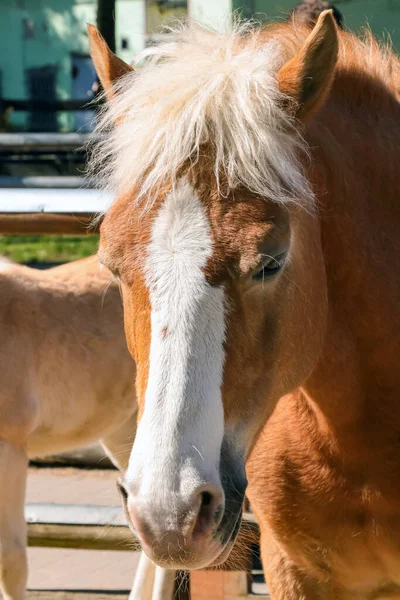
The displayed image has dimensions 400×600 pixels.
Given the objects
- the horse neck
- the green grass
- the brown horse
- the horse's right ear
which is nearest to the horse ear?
the brown horse

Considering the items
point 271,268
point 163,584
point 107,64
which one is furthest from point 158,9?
point 271,268

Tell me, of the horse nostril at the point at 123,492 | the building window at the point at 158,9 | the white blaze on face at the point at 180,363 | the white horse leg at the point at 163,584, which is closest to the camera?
the white blaze on face at the point at 180,363

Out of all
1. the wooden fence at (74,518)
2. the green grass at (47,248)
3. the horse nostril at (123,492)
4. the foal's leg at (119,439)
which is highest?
the horse nostril at (123,492)

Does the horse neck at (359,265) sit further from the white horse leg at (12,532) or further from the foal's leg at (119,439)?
the foal's leg at (119,439)

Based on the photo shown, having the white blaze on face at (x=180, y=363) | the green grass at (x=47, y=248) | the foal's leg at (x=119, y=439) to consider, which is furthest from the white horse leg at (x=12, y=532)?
the green grass at (x=47, y=248)

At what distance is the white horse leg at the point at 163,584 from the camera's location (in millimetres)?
3977

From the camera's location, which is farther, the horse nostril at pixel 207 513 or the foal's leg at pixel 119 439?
the foal's leg at pixel 119 439

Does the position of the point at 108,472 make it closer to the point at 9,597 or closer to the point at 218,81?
the point at 9,597

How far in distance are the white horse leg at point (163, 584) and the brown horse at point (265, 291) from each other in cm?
138

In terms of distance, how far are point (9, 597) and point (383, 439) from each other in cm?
211

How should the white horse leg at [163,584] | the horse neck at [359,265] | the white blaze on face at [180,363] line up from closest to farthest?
the white blaze on face at [180,363] < the horse neck at [359,265] < the white horse leg at [163,584]

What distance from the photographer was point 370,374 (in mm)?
2393

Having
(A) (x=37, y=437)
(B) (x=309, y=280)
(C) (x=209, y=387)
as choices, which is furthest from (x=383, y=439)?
(A) (x=37, y=437)

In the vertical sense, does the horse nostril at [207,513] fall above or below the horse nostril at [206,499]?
below
